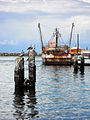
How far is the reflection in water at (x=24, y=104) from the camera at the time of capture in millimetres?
18844

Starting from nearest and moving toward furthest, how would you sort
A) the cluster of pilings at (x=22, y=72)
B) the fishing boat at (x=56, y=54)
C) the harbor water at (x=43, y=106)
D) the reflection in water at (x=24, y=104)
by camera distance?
1. the harbor water at (x=43, y=106)
2. the reflection in water at (x=24, y=104)
3. the cluster of pilings at (x=22, y=72)
4. the fishing boat at (x=56, y=54)

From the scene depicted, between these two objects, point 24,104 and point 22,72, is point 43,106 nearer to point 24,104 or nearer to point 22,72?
point 24,104

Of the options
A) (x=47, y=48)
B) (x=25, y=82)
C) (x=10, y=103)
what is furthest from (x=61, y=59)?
(x=10, y=103)

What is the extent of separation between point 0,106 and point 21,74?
6.15 m

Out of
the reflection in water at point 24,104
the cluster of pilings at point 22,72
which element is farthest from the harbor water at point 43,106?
the cluster of pilings at point 22,72

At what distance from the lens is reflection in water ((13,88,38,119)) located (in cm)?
1884

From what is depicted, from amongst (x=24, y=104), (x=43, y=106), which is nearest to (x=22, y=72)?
(x=24, y=104)

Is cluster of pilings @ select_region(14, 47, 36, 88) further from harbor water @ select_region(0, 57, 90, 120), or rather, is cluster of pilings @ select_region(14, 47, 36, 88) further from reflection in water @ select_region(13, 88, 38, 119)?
harbor water @ select_region(0, 57, 90, 120)

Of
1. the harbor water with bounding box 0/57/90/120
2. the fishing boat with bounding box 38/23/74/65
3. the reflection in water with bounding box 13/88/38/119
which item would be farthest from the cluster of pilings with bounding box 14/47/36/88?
the fishing boat with bounding box 38/23/74/65

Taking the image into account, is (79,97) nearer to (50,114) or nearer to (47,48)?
(50,114)

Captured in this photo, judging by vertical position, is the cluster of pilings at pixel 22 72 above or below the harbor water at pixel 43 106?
above

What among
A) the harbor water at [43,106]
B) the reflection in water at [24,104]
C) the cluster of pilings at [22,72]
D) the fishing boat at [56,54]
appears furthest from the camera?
the fishing boat at [56,54]

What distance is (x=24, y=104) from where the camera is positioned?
2208cm

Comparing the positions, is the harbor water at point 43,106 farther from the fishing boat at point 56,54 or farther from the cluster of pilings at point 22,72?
the fishing boat at point 56,54
